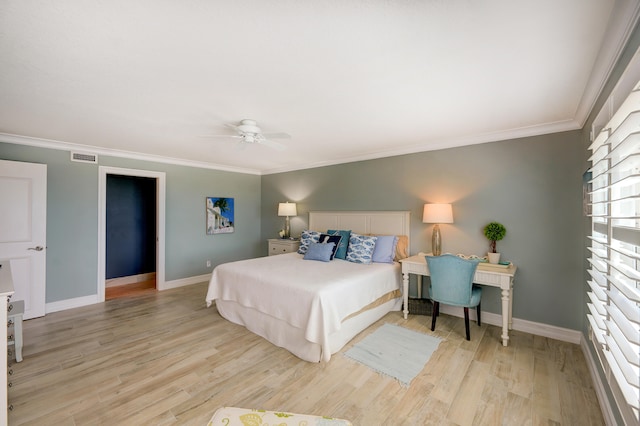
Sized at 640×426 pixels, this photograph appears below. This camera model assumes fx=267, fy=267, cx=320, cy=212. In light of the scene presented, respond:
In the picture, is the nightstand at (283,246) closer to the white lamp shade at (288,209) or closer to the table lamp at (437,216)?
the white lamp shade at (288,209)

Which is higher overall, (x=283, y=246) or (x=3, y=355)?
(x=283, y=246)

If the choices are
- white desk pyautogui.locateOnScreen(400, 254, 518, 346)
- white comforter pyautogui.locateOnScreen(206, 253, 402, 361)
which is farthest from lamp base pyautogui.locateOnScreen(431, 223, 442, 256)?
white comforter pyautogui.locateOnScreen(206, 253, 402, 361)

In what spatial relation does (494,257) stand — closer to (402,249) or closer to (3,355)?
(402,249)

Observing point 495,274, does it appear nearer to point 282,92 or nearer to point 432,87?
point 432,87

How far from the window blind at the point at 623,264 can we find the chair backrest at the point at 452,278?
1.00 m

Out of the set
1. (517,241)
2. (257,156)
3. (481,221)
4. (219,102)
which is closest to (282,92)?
(219,102)

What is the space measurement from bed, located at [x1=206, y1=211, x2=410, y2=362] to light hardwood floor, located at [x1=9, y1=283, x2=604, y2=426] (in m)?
0.15

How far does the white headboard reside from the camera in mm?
4048

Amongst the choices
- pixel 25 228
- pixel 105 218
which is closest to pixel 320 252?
pixel 105 218

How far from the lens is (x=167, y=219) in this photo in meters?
4.79

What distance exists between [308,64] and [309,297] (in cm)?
191

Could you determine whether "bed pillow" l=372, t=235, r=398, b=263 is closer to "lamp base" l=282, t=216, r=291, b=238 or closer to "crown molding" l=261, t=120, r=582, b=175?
"crown molding" l=261, t=120, r=582, b=175

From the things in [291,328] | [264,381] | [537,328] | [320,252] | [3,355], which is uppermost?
[320,252]

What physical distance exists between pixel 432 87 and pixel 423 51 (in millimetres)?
526
